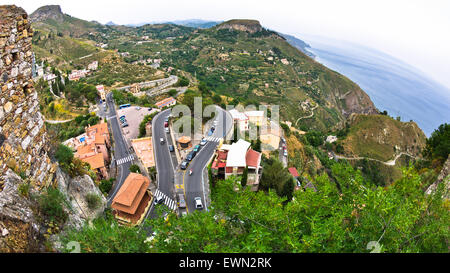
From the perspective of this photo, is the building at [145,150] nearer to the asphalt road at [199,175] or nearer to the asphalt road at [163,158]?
the asphalt road at [163,158]

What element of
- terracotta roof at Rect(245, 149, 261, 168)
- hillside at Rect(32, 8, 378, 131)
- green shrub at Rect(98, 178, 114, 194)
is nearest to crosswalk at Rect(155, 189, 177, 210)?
green shrub at Rect(98, 178, 114, 194)

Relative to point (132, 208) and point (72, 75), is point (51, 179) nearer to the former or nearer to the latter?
point (132, 208)

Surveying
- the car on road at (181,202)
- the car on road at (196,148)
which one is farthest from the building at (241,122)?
the car on road at (181,202)

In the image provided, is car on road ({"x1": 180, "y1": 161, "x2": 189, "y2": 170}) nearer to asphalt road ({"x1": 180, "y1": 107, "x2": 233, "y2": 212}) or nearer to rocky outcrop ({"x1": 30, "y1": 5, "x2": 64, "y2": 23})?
asphalt road ({"x1": 180, "y1": 107, "x2": 233, "y2": 212})

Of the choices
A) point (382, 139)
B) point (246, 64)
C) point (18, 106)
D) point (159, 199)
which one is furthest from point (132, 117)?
Answer: point (246, 64)

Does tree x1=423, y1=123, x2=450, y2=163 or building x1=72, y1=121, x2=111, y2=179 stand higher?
tree x1=423, y1=123, x2=450, y2=163
